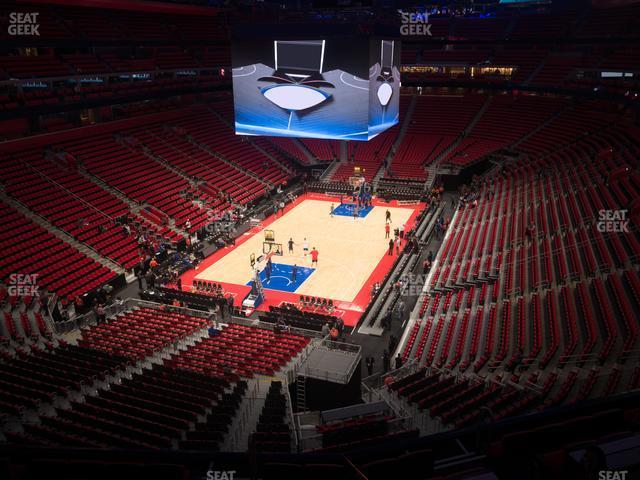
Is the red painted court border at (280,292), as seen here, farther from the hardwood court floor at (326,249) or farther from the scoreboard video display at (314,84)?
the scoreboard video display at (314,84)

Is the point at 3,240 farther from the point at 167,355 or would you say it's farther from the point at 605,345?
the point at 605,345

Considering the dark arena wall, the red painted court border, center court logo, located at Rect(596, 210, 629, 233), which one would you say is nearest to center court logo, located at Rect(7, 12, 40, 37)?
the dark arena wall

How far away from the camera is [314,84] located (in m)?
26.7

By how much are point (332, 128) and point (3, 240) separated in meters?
17.0

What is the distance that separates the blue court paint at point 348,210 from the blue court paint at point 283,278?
964 cm

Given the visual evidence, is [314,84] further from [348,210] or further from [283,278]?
[283,278]

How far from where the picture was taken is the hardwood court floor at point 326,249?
73.9 ft

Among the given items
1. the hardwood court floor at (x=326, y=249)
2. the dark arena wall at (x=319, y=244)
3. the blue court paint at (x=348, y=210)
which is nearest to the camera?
the dark arena wall at (x=319, y=244)

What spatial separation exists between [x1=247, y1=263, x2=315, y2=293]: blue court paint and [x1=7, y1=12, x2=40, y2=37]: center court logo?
64.0ft

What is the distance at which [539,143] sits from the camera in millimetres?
36094

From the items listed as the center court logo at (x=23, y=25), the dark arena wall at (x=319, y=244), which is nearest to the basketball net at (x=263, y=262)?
the dark arena wall at (x=319, y=244)

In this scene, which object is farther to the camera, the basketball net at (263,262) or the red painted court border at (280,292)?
the basketball net at (263,262)

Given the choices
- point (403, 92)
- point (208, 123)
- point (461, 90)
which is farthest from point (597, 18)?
point (208, 123)

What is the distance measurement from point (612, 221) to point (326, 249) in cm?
1344
